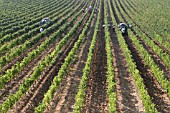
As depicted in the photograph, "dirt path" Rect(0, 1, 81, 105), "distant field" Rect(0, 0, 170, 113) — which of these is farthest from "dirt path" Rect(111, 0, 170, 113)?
"dirt path" Rect(0, 1, 81, 105)

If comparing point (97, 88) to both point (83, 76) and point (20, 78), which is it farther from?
point (20, 78)

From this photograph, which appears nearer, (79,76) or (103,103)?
(103,103)

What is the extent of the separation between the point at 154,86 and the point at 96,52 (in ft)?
28.3

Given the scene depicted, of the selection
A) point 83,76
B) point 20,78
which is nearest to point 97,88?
point 83,76

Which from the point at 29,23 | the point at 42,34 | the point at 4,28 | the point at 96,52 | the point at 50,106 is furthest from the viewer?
the point at 29,23

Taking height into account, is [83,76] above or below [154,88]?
above

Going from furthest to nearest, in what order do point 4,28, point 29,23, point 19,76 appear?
1. point 29,23
2. point 4,28
3. point 19,76

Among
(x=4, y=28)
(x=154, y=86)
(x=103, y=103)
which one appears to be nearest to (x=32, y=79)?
(x=103, y=103)

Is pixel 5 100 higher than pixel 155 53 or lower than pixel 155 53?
higher

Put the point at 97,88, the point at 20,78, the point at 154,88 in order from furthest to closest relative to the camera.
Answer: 1. the point at 20,78
2. the point at 154,88
3. the point at 97,88

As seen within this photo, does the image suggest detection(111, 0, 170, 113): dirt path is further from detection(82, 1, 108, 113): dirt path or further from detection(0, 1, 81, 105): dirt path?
detection(0, 1, 81, 105): dirt path

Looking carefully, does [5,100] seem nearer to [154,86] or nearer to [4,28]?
[154,86]

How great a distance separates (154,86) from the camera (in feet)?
67.6

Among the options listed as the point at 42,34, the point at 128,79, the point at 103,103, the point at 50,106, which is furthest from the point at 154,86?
the point at 42,34
